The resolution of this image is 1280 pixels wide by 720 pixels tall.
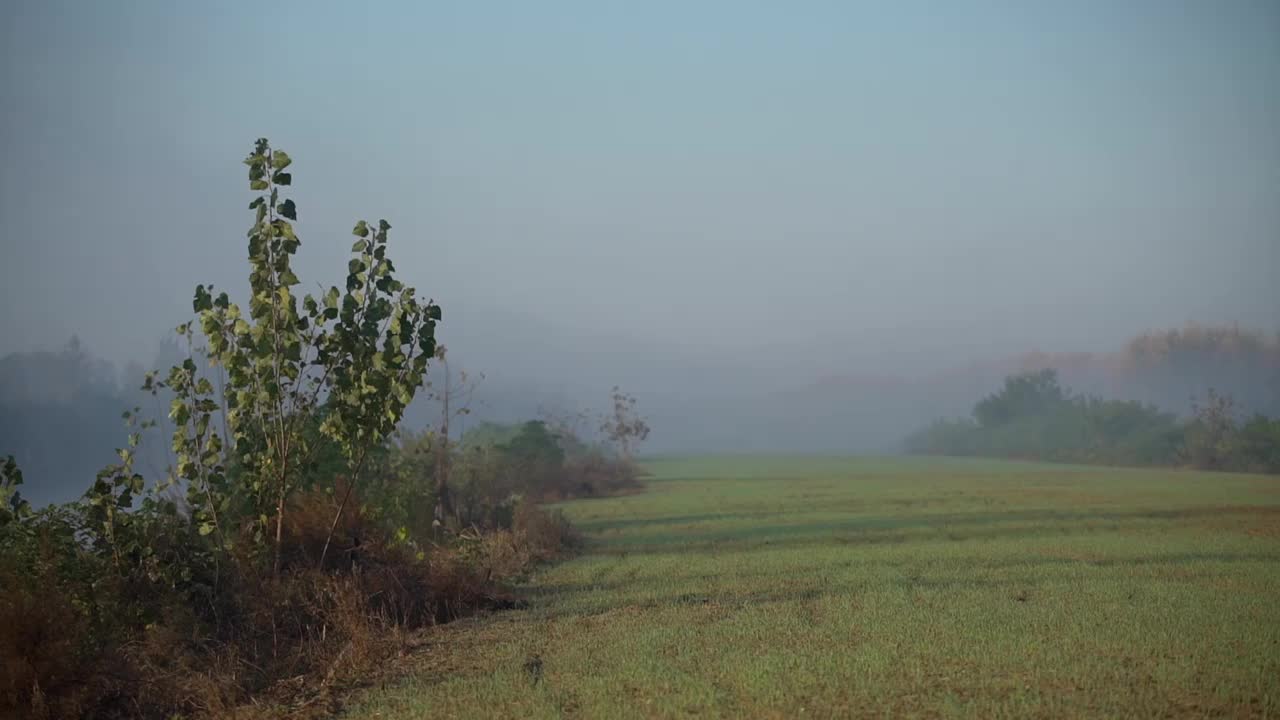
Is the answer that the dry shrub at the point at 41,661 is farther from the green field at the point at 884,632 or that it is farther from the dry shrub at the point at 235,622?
the green field at the point at 884,632

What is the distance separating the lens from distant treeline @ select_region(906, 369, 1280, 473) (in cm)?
5922

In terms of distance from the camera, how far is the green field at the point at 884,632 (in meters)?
7.66

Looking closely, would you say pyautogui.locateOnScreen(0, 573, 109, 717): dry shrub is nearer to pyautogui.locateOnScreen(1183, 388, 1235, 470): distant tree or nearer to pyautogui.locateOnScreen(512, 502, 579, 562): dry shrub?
pyautogui.locateOnScreen(512, 502, 579, 562): dry shrub

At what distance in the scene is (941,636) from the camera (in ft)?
32.1

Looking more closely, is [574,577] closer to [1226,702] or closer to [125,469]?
[125,469]

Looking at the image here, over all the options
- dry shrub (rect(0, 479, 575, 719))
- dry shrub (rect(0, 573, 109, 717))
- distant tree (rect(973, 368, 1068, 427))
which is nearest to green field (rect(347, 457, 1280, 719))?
dry shrub (rect(0, 479, 575, 719))

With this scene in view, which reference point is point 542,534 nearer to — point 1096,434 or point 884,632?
point 884,632

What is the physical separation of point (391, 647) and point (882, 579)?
6.91 meters

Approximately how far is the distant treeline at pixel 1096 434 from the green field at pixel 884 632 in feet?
A: 143

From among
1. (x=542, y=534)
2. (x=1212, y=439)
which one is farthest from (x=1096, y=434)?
(x=542, y=534)

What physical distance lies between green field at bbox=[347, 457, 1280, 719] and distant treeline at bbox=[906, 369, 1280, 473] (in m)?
43.7

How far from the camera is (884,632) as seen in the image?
10.0 metres

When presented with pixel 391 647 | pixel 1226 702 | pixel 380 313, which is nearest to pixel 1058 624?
pixel 1226 702

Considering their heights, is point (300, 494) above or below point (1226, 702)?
above
